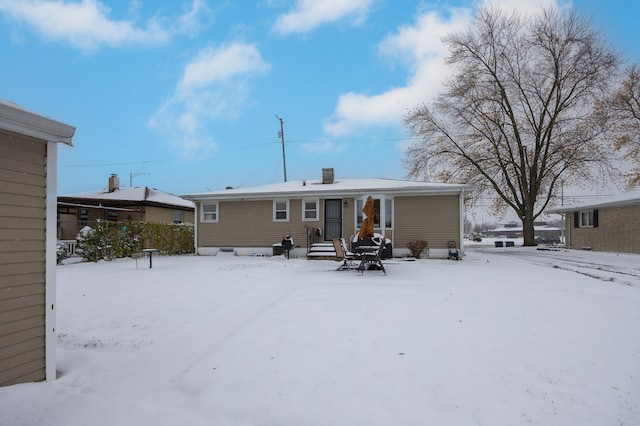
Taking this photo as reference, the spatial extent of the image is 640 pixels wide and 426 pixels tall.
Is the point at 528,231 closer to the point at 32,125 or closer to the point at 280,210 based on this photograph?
the point at 280,210

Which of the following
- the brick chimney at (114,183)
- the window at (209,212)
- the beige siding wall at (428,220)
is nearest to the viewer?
the beige siding wall at (428,220)

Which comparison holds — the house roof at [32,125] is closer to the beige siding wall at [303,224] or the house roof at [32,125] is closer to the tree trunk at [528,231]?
the beige siding wall at [303,224]

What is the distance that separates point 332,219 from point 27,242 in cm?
1230

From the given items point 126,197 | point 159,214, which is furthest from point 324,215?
point 126,197

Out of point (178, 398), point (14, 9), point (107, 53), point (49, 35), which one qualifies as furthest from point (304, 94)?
point (178, 398)

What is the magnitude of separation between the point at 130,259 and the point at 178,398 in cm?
1323

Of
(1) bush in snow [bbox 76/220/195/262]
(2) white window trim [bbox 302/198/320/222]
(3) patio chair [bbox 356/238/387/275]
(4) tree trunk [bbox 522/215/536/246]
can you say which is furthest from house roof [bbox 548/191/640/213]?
(1) bush in snow [bbox 76/220/195/262]

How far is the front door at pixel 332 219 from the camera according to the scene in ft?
48.5

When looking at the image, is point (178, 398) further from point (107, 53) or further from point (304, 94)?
point (304, 94)

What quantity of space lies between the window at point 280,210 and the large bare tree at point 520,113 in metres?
13.3

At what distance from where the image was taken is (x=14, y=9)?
27.5 feet

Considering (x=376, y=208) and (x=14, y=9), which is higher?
(x=14, y=9)

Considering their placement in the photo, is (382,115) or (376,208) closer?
(376,208)

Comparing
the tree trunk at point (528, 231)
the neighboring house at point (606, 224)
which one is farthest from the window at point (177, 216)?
the neighboring house at point (606, 224)
